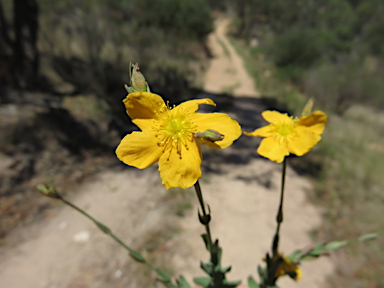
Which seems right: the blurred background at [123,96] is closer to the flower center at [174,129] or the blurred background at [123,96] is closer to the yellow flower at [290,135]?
the yellow flower at [290,135]

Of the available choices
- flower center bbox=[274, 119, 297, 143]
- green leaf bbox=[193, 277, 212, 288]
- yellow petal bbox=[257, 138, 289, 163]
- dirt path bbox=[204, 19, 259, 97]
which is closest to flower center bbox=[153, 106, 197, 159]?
yellow petal bbox=[257, 138, 289, 163]

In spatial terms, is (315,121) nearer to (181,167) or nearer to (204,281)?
(181,167)

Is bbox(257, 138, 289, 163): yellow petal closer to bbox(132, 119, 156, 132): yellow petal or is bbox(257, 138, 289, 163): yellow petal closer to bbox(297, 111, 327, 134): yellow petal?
bbox(297, 111, 327, 134): yellow petal

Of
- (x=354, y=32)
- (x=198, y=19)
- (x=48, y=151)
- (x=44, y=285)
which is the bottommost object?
(x=44, y=285)

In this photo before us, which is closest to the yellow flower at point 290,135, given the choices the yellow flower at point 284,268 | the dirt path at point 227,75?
the yellow flower at point 284,268

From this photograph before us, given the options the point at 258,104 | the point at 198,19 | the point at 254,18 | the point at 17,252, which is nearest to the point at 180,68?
the point at 258,104

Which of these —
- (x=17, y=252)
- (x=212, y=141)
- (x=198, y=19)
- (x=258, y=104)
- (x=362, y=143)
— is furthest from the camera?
(x=198, y=19)

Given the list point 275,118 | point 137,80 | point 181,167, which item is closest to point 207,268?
point 181,167

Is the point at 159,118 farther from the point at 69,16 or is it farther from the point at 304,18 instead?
the point at 304,18
